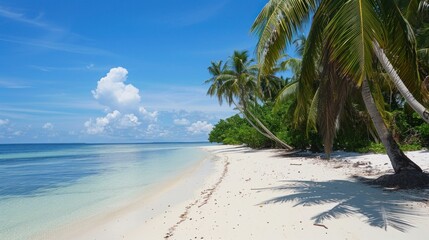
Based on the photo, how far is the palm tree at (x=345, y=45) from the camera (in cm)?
551

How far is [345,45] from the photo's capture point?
5586mm

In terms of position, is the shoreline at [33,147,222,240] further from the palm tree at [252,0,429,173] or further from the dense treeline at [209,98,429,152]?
the dense treeline at [209,98,429,152]

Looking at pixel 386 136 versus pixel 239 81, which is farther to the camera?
pixel 239 81

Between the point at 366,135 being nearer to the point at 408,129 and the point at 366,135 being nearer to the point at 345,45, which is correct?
the point at 408,129

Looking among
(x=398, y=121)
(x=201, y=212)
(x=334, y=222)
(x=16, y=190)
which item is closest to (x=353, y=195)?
(x=334, y=222)

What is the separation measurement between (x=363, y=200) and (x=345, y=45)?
3148 millimetres

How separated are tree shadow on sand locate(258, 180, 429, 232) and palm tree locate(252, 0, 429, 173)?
1337 mm

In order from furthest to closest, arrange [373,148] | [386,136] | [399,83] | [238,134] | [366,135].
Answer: [238,134] < [366,135] < [373,148] < [386,136] < [399,83]

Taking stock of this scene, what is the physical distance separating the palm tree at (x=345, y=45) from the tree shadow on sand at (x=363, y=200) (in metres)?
1.34

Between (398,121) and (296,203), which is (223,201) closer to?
(296,203)

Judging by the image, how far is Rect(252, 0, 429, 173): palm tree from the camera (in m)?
5.51

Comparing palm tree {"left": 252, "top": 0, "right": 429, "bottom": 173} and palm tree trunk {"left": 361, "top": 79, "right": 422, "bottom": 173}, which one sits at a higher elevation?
palm tree {"left": 252, "top": 0, "right": 429, "bottom": 173}

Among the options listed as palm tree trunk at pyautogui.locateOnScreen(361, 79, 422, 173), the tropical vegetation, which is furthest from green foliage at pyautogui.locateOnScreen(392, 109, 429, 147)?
palm tree trunk at pyautogui.locateOnScreen(361, 79, 422, 173)

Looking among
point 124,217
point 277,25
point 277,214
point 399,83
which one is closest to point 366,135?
point 399,83
